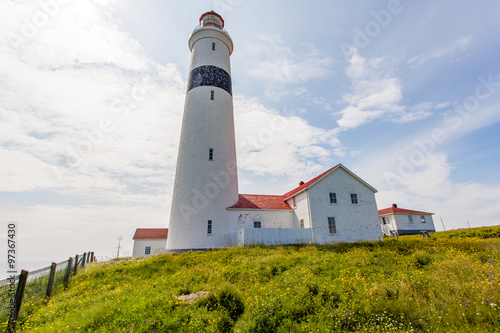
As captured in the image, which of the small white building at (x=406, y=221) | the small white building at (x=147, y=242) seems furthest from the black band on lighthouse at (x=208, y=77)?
the small white building at (x=406, y=221)

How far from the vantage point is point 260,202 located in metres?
21.4

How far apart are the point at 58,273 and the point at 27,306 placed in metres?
3.32

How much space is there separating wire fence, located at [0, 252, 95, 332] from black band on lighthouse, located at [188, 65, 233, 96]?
1552cm

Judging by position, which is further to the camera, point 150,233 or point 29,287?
point 150,233

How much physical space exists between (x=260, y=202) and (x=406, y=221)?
90.0 feet

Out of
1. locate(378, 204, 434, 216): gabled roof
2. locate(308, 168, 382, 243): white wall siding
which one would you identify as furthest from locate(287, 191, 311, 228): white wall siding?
locate(378, 204, 434, 216): gabled roof

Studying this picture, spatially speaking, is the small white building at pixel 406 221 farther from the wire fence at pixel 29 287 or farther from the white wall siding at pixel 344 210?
the wire fence at pixel 29 287

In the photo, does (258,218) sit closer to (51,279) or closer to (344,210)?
(344,210)

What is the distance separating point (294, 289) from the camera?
23.7 ft

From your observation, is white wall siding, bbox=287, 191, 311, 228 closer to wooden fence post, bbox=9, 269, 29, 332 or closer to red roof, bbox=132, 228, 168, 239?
wooden fence post, bbox=9, 269, 29, 332

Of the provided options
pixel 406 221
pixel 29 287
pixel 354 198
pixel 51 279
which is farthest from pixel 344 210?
pixel 406 221

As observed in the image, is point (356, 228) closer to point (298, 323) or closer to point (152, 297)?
point (298, 323)

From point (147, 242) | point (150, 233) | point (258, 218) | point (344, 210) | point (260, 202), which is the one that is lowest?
point (147, 242)

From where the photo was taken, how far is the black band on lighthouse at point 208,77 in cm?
2092
